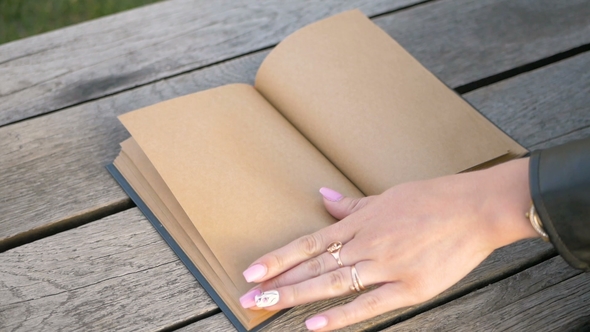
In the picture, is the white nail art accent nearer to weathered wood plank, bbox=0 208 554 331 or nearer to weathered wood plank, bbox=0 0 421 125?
weathered wood plank, bbox=0 208 554 331

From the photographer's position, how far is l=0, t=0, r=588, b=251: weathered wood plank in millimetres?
1020

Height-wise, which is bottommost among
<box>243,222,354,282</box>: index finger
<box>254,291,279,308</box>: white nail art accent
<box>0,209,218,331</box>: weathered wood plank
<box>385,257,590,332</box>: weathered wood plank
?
<box>385,257,590,332</box>: weathered wood plank

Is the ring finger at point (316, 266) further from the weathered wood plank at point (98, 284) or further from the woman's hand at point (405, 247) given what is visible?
the weathered wood plank at point (98, 284)

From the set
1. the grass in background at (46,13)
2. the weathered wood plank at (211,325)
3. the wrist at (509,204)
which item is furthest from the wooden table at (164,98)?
the grass in background at (46,13)

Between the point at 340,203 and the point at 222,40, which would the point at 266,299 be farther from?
the point at 222,40

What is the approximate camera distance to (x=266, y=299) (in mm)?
860

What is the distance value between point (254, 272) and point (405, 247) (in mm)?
217

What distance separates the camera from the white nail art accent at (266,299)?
0.86m

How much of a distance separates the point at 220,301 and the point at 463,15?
2.99 ft

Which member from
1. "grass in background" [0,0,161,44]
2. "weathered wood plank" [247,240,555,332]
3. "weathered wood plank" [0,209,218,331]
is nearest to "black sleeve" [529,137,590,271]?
"weathered wood plank" [247,240,555,332]

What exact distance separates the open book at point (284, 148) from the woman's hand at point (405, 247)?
4 cm

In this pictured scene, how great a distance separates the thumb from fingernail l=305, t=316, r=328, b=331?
0.17 meters

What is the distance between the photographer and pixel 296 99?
3.71 ft

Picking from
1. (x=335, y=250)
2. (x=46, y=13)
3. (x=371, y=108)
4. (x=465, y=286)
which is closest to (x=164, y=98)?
(x=371, y=108)
